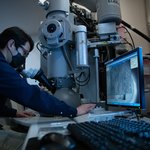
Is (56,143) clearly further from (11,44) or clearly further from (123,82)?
(11,44)

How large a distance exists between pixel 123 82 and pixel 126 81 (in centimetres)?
5

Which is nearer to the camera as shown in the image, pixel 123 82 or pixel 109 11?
pixel 123 82

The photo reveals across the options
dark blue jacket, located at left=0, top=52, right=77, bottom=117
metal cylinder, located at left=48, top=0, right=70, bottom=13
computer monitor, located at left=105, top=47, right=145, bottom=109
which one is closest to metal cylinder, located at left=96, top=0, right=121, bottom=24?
metal cylinder, located at left=48, top=0, right=70, bottom=13

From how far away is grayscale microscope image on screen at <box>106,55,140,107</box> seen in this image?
110cm

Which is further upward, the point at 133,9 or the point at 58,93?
the point at 133,9

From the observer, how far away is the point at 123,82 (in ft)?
4.16

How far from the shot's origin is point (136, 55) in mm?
1087

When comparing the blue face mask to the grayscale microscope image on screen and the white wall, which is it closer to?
the grayscale microscope image on screen

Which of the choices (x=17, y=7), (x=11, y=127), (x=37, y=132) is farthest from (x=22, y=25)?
(x=37, y=132)

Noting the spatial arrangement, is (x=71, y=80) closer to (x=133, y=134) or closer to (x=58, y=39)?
(x=58, y=39)

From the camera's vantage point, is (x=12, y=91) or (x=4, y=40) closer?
(x=12, y=91)

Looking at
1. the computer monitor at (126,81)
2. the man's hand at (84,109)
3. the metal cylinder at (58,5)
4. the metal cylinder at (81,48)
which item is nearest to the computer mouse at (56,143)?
the computer monitor at (126,81)

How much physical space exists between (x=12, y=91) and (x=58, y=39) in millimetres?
536

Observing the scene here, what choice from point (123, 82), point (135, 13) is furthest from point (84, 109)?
point (135, 13)
